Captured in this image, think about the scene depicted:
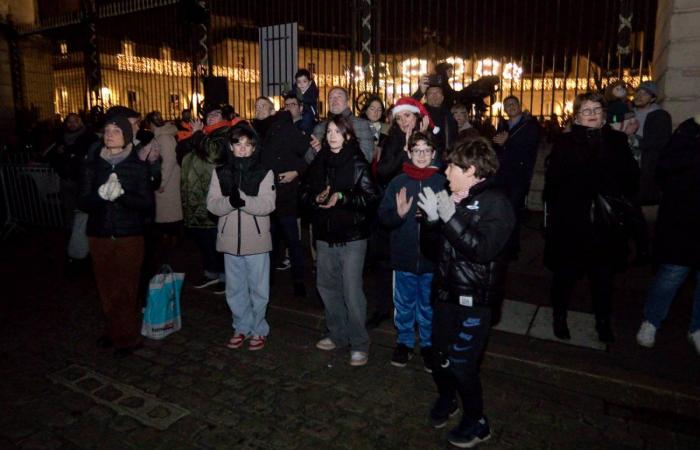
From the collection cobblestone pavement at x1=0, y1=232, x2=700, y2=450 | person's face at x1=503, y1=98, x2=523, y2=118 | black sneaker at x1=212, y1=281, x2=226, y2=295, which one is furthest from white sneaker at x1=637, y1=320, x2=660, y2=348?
black sneaker at x1=212, y1=281, x2=226, y2=295

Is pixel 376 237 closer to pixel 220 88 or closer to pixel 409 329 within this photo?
pixel 409 329

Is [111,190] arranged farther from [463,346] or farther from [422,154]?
[463,346]

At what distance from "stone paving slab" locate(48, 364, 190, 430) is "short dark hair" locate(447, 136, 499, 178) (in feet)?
8.41

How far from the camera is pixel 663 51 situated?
7895 millimetres

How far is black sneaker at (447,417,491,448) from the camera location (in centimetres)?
330

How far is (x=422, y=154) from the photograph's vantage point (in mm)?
4078

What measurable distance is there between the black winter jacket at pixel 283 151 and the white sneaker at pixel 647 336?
11.8ft

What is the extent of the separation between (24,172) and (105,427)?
27.5 feet

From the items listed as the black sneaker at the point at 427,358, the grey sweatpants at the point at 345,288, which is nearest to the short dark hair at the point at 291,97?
the grey sweatpants at the point at 345,288

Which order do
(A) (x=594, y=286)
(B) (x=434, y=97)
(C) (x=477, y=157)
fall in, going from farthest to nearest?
1. (B) (x=434, y=97)
2. (A) (x=594, y=286)
3. (C) (x=477, y=157)

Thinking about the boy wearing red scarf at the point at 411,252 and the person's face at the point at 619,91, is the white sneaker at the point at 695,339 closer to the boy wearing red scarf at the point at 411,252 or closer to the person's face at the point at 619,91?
the boy wearing red scarf at the point at 411,252

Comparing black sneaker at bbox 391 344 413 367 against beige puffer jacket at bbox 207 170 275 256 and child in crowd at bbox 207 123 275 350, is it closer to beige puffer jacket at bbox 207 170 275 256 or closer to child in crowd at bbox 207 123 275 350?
child in crowd at bbox 207 123 275 350

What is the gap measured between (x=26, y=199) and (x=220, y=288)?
6.66 metres

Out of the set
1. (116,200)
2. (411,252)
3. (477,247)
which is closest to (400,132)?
(411,252)
